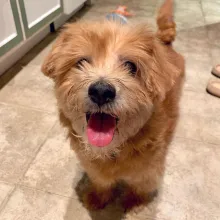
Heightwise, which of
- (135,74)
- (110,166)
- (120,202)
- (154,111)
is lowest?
(120,202)

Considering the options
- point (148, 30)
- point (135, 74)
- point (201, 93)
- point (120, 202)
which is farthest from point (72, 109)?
point (201, 93)

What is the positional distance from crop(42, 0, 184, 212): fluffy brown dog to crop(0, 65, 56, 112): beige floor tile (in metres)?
0.88

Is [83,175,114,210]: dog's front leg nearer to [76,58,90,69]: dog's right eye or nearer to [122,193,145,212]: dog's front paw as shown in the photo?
[122,193,145,212]: dog's front paw

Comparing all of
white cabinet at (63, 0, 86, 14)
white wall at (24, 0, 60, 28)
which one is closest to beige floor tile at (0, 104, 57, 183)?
white wall at (24, 0, 60, 28)

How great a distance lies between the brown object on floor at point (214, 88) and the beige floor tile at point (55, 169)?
1.12 metres

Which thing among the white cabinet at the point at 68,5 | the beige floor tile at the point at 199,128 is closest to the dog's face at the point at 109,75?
the beige floor tile at the point at 199,128

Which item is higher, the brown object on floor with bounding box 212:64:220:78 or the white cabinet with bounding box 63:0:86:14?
the white cabinet with bounding box 63:0:86:14

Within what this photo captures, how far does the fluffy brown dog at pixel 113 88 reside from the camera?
835 millimetres

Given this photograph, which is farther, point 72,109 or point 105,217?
point 105,217

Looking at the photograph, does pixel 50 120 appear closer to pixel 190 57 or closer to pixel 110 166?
pixel 110 166

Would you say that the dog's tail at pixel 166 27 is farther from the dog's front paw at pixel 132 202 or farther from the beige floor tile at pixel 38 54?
the beige floor tile at pixel 38 54

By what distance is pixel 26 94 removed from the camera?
6.46 feet

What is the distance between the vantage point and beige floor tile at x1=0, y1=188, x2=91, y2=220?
128 cm

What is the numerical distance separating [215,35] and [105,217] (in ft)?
7.52
